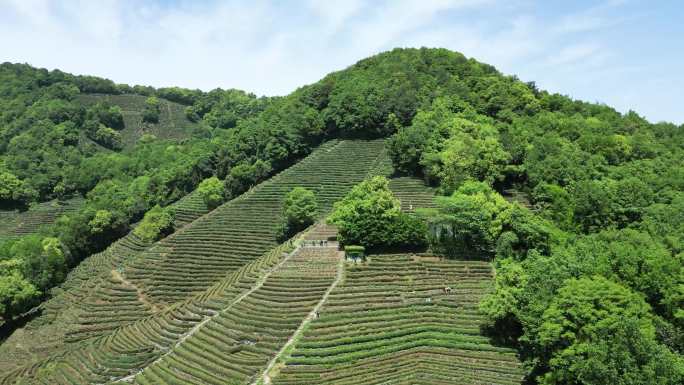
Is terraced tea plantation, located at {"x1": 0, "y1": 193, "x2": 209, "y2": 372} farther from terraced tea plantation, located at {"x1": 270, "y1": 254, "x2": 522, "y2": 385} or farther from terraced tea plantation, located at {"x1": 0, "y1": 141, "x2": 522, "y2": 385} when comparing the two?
terraced tea plantation, located at {"x1": 270, "y1": 254, "x2": 522, "y2": 385}

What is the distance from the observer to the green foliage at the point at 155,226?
62.9m

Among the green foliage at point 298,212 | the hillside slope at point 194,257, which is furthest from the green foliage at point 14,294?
the green foliage at point 298,212

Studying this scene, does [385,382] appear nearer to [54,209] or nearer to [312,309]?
[312,309]

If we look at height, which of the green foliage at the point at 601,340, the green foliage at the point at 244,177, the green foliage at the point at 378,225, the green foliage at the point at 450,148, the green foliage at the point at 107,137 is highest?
the green foliage at the point at 107,137

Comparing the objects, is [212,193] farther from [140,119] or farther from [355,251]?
[140,119]

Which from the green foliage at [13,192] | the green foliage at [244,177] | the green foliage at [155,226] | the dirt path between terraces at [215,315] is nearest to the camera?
the dirt path between terraces at [215,315]

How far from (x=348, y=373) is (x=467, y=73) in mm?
59838

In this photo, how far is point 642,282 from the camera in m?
34.8

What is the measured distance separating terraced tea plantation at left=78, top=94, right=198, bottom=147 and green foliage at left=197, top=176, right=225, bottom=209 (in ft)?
190

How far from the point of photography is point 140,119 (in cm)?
12700

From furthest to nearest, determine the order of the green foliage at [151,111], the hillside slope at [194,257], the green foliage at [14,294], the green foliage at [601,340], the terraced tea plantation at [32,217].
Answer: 1. the green foliage at [151,111]
2. the terraced tea plantation at [32,217]
3. the green foliage at [14,294]
4. the hillside slope at [194,257]
5. the green foliage at [601,340]

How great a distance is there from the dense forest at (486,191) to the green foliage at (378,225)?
0.13m

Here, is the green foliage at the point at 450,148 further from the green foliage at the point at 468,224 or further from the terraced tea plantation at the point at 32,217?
the terraced tea plantation at the point at 32,217

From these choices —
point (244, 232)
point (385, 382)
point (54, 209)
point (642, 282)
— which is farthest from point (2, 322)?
point (642, 282)
